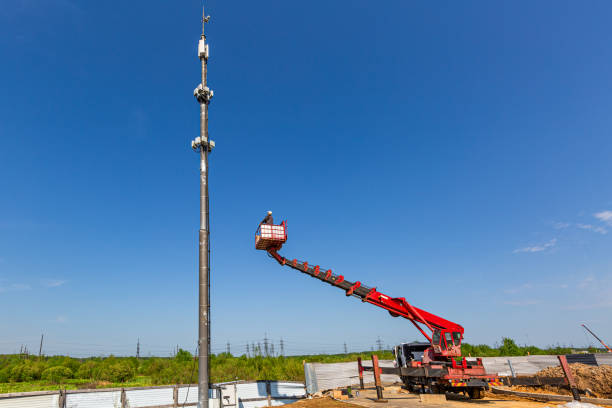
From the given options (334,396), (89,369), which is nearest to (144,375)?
(89,369)

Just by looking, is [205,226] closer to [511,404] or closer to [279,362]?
[511,404]

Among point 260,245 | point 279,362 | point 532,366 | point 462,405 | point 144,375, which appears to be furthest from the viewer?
point 144,375

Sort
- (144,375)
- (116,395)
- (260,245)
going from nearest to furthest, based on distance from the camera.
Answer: (116,395) → (260,245) → (144,375)

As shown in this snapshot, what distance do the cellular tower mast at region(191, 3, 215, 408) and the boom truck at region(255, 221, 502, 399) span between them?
4.81m

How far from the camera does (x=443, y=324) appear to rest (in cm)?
1709

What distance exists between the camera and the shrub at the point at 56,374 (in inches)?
1875

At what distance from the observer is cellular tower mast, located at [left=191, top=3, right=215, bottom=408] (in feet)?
A: 40.5

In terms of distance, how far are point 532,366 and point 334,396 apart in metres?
16.3

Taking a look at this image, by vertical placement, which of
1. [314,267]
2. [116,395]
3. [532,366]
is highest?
[314,267]

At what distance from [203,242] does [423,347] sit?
47.4 feet

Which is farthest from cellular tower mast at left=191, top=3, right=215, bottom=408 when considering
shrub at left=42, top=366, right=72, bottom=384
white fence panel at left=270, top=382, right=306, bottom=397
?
shrub at left=42, top=366, right=72, bottom=384

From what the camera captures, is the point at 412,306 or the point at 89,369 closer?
the point at 412,306

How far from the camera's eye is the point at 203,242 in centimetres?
1390

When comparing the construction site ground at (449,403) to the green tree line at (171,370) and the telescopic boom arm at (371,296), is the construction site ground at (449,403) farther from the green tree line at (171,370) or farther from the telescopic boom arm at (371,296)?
the green tree line at (171,370)
